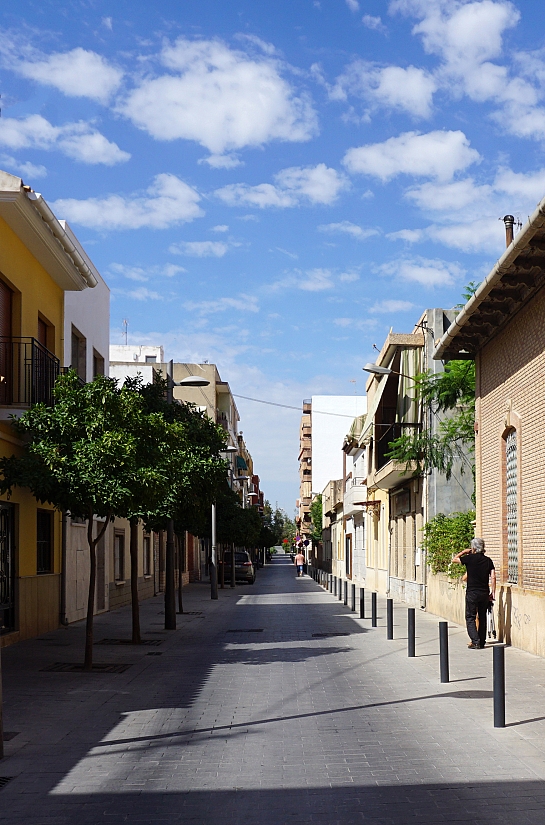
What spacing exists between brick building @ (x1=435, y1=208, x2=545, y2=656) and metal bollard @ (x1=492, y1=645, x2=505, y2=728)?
5582 millimetres

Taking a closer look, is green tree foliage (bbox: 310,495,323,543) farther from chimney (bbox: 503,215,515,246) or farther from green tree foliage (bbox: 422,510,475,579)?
chimney (bbox: 503,215,515,246)

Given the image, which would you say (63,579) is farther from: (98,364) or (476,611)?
(476,611)

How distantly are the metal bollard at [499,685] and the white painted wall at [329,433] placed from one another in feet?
284

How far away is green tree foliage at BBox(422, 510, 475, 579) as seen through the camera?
23.0 m

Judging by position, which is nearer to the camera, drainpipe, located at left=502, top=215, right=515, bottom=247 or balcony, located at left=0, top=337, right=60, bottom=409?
balcony, located at left=0, top=337, right=60, bottom=409

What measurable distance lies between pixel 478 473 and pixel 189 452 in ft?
19.3

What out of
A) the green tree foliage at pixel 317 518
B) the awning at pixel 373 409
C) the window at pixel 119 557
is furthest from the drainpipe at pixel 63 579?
the green tree foliage at pixel 317 518

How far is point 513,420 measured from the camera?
53.8 ft

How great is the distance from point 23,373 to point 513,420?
8.35 m

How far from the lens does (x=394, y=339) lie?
28.0 meters

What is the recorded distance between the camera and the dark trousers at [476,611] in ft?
50.6

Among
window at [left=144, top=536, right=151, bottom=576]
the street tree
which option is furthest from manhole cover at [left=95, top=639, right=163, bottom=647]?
window at [left=144, top=536, right=151, bottom=576]

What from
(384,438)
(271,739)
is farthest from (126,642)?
(384,438)

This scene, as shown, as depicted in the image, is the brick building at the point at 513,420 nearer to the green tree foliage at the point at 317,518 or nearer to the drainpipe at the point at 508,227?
the drainpipe at the point at 508,227
